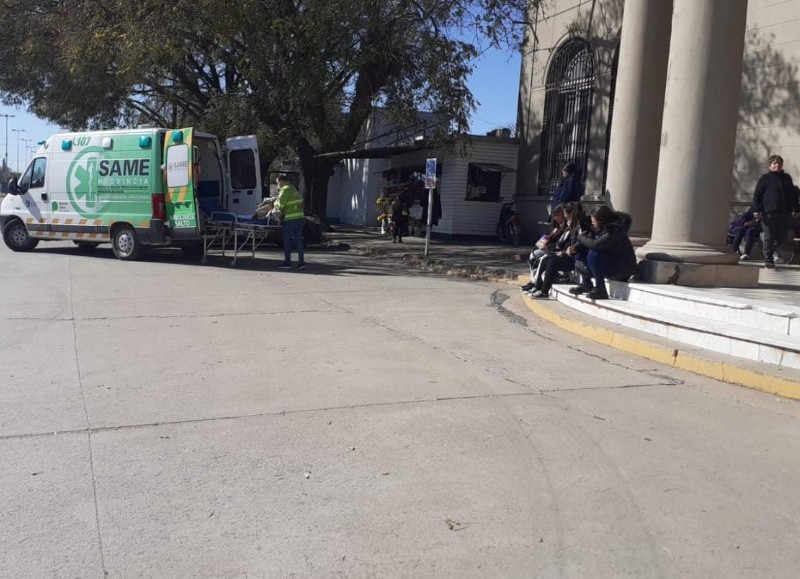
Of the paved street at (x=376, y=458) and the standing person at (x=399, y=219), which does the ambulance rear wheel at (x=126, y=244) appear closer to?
the paved street at (x=376, y=458)

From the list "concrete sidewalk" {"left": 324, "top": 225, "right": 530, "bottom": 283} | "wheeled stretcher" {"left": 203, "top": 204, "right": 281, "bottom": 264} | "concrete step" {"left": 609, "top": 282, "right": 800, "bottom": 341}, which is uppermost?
"wheeled stretcher" {"left": 203, "top": 204, "right": 281, "bottom": 264}

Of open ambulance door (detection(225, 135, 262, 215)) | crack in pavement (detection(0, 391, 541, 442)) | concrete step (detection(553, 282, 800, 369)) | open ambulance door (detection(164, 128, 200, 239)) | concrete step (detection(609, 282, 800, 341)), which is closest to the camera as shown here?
crack in pavement (detection(0, 391, 541, 442))

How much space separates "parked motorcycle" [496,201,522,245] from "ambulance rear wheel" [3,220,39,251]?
12238 mm

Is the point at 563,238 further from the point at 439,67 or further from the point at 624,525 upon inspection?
the point at 439,67

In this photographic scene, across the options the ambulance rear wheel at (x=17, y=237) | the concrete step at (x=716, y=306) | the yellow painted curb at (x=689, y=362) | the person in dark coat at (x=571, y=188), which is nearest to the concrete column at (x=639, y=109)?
the person in dark coat at (x=571, y=188)

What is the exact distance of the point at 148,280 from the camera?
41.0ft

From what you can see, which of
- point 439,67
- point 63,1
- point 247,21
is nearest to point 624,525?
point 247,21

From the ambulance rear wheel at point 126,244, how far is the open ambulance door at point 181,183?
1073 mm

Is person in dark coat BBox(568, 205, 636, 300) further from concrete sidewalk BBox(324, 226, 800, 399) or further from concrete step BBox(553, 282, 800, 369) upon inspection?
concrete sidewalk BBox(324, 226, 800, 399)

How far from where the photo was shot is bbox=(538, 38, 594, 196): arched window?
61.5ft

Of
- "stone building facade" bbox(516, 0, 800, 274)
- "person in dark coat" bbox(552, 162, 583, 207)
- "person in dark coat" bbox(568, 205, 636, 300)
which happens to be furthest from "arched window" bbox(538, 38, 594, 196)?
"person in dark coat" bbox(568, 205, 636, 300)

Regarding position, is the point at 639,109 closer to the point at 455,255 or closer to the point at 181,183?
the point at 455,255

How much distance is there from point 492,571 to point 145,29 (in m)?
15.3

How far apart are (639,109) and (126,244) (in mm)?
10451
